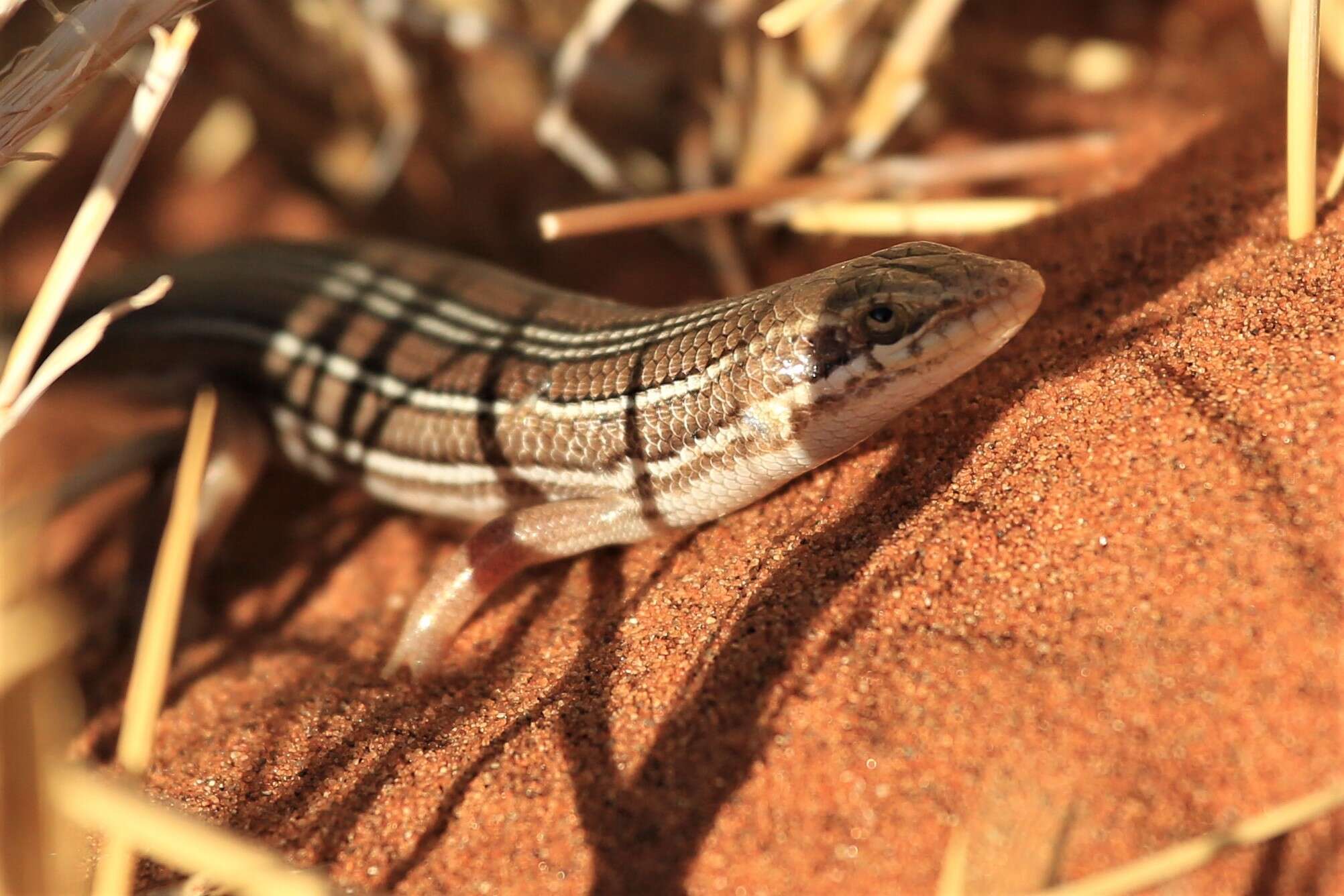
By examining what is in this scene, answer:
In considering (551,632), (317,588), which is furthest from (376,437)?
(551,632)

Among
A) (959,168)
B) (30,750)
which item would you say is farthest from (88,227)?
(959,168)

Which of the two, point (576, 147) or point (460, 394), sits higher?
point (576, 147)

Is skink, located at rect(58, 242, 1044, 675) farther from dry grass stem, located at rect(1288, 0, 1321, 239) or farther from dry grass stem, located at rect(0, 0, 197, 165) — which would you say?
dry grass stem, located at rect(0, 0, 197, 165)

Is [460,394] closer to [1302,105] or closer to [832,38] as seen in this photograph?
[832,38]

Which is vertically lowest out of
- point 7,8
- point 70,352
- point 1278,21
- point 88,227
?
point 1278,21

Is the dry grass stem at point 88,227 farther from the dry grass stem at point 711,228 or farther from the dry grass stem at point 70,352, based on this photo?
the dry grass stem at point 711,228

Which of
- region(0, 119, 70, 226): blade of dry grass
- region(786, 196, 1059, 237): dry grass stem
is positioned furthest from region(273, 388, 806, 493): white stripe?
region(786, 196, 1059, 237): dry grass stem
